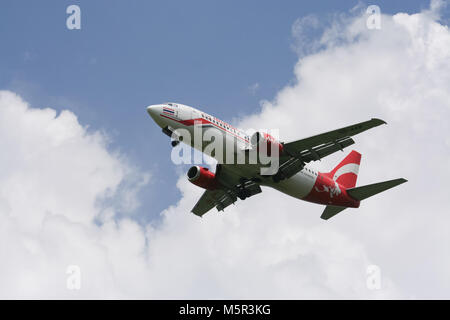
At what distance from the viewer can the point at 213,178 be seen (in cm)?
5297

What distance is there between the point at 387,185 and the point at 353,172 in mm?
8037

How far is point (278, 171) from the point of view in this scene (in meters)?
49.7

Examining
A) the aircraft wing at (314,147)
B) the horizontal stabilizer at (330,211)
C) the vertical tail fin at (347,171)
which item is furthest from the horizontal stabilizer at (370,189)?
the aircraft wing at (314,147)

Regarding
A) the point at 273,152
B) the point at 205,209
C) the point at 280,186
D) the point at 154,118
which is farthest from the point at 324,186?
the point at 154,118

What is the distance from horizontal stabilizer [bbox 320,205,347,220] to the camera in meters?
56.0

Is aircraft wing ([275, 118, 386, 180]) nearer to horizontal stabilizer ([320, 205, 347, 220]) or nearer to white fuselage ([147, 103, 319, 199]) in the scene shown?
white fuselage ([147, 103, 319, 199])

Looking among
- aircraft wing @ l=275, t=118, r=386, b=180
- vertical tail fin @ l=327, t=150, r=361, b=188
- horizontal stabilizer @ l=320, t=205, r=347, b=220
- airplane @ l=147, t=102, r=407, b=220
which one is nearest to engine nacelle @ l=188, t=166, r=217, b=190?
airplane @ l=147, t=102, r=407, b=220

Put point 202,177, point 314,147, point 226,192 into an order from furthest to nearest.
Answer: point 226,192, point 202,177, point 314,147

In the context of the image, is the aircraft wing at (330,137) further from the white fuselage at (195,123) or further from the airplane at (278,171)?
the white fuselage at (195,123)

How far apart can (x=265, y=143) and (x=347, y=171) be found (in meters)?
15.6

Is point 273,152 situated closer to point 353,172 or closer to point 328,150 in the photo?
point 328,150

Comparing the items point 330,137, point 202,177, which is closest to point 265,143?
point 330,137

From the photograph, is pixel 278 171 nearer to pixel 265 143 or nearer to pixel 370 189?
pixel 265 143

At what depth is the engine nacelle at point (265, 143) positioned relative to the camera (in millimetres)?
46594
